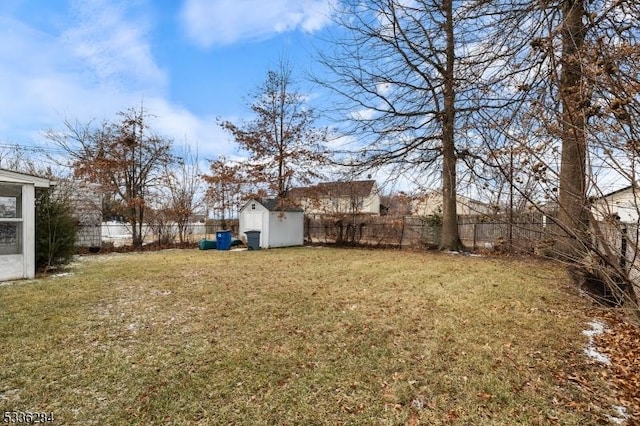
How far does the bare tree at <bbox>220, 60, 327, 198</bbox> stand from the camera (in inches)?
585

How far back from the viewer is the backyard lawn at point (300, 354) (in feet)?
8.19

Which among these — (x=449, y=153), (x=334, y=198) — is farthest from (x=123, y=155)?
(x=449, y=153)

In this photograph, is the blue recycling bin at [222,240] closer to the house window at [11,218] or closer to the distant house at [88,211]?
the distant house at [88,211]

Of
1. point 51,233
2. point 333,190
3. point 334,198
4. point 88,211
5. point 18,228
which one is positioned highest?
point 333,190

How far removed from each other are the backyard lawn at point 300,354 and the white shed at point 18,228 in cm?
78

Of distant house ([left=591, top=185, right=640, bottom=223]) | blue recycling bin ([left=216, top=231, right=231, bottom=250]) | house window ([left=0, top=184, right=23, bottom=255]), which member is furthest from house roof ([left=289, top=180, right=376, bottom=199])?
distant house ([left=591, top=185, right=640, bottom=223])

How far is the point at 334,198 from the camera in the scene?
15.4 m

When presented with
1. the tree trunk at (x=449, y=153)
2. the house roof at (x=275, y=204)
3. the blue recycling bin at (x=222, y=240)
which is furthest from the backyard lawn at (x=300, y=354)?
the house roof at (x=275, y=204)

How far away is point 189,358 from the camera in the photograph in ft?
10.8

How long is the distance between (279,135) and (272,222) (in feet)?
12.6

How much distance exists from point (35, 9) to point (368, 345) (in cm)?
897

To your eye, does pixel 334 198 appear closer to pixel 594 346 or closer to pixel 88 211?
pixel 88 211

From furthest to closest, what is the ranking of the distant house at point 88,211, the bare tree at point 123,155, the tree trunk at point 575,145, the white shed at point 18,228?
the bare tree at point 123,155 → the distant house at point 88,211 → the white shed at point 18,228 → the tree trunk at point 575,145

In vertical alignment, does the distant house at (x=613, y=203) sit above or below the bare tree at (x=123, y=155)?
below
